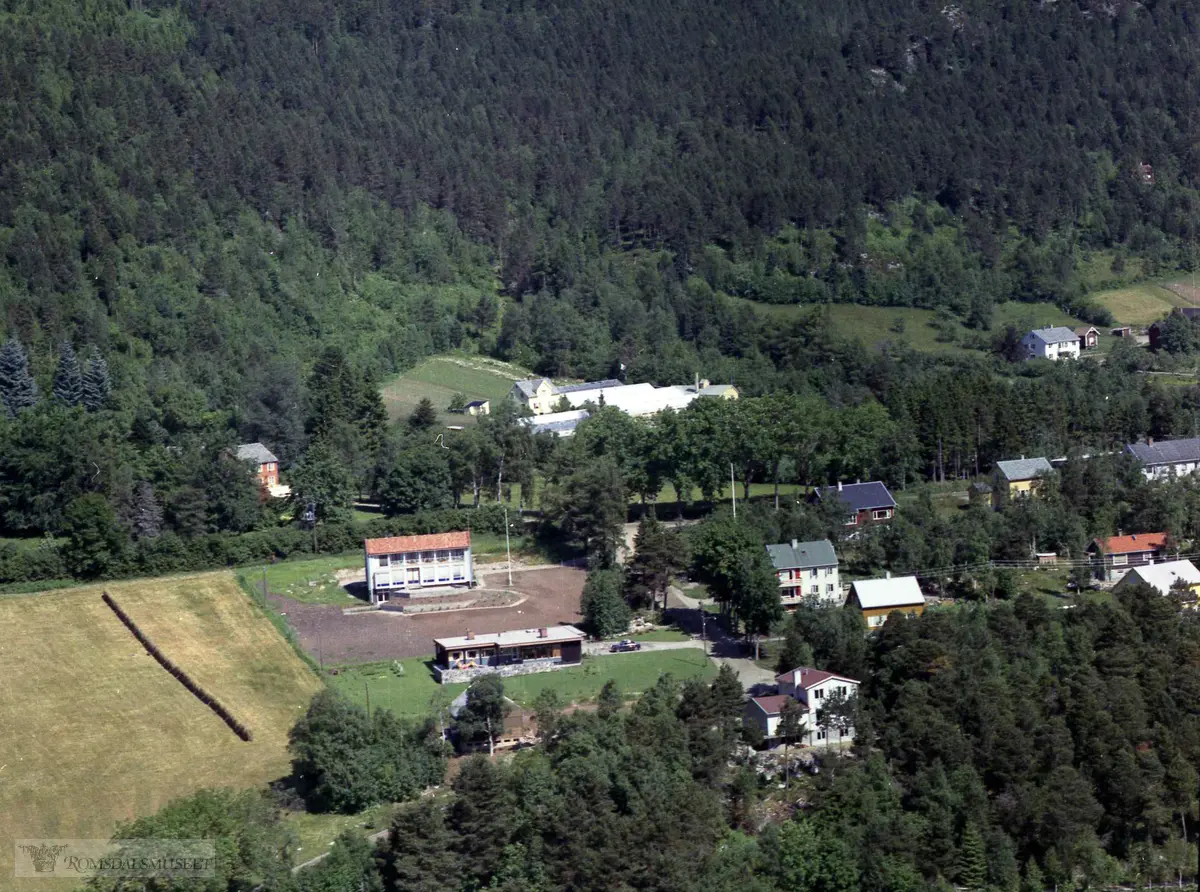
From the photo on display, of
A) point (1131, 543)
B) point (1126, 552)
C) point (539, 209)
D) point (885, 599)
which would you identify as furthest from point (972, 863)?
point (539, 209)

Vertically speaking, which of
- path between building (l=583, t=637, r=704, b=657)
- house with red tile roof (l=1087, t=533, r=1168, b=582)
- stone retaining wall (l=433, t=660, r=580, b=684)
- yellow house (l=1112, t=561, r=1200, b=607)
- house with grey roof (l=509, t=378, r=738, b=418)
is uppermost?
house with grey roof (l=509, t=378, r=738, b=418)

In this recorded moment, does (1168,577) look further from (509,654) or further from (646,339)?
(646,339)

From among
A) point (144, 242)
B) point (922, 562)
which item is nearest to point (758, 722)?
point (922, 562)

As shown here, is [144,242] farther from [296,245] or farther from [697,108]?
[697,108]

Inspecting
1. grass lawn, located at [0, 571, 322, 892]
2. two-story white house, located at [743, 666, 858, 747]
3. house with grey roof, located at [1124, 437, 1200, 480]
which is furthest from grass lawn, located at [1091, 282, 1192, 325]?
two-story white house, located at [743, 666, 858, 747]

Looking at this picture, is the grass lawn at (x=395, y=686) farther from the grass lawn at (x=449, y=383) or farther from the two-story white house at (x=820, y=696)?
the grass lawn at (x=449, y=383)

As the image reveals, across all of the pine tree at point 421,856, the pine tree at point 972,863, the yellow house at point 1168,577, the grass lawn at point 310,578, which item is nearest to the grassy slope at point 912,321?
the grass lawn at point 310,578

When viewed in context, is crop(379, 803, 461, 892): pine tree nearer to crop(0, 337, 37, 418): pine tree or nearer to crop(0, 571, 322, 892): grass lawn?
crop(0, 571, 322, 892): grass lawn
